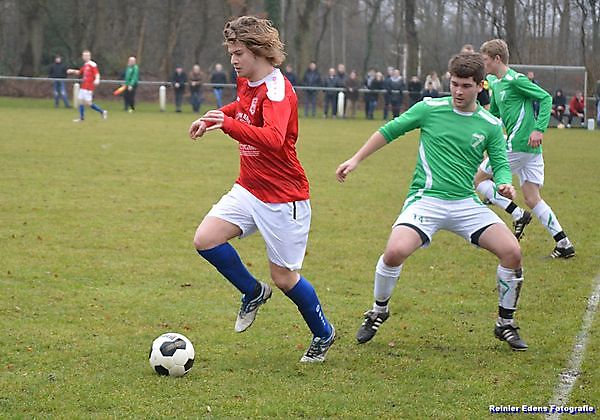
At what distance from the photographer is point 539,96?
841 centimetres

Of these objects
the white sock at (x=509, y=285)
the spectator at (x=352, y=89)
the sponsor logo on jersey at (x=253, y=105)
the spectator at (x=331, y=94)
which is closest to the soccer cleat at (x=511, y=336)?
the white sock at (x=509, y=285)

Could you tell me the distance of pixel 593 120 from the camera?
99.0 ft

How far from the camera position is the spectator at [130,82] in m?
31.0

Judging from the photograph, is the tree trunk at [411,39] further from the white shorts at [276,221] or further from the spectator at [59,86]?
the white shorts at [276,221]

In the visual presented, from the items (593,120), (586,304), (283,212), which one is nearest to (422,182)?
(283,212)

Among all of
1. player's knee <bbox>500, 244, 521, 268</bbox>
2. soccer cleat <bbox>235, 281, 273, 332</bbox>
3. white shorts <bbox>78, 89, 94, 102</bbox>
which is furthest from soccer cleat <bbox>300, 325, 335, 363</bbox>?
white shorts <bbox>78, 89, 94, 102</bbox>

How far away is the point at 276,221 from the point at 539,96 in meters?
4.07

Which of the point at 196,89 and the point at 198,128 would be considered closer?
the point at 198,128

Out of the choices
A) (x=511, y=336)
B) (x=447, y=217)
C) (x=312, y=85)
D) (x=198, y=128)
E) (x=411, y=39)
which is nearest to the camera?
(x=198, y=128)

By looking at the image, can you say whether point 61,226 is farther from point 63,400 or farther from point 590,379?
point 590,379

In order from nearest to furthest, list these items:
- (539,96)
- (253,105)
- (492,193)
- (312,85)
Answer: (253,105) < (539,96) < (492,193) < (312,85)

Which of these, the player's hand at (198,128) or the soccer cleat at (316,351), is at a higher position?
the player's hand at (198,128)

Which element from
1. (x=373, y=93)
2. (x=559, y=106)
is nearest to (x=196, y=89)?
(x=373, y=93)

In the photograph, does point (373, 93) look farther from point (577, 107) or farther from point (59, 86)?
point (59, 86)
